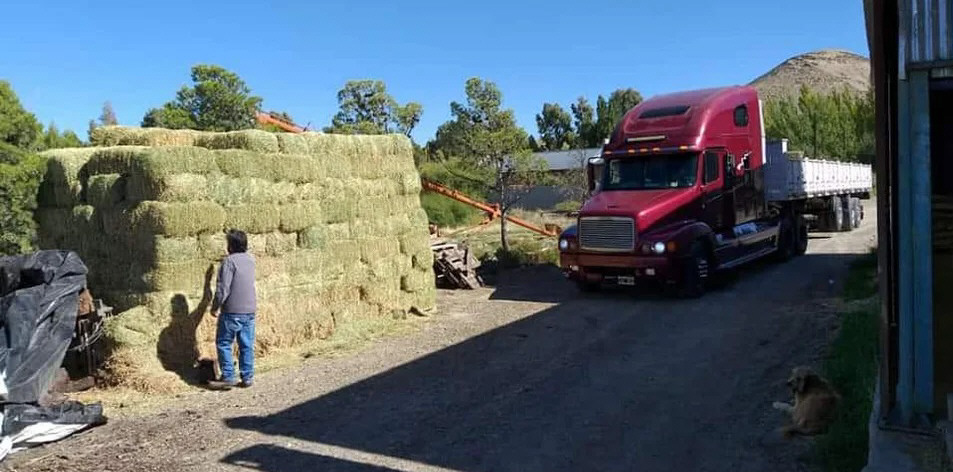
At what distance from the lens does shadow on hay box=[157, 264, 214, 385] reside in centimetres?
803

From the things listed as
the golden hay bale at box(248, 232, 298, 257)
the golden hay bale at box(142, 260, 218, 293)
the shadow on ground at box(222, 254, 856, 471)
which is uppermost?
the golden hay bale at box(248, 232, 298, 257)

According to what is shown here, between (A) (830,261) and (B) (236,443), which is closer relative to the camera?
(B) (236,443)

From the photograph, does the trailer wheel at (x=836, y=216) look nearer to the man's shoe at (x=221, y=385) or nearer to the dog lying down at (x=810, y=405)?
the dog lying down at (x=810, y=405)

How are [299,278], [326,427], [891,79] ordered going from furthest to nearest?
[299,278] < [326,427] < [891,79]

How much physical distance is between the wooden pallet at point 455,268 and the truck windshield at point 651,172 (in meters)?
3.21

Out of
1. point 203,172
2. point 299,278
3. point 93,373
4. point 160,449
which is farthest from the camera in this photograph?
point 299,278

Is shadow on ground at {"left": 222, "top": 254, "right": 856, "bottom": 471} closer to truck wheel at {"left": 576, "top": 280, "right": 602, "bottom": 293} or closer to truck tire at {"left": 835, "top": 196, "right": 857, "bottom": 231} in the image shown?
truck wheel at {"left": 576, "top": 280, "right": 602, "bottom": 293}

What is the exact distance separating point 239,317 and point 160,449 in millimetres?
2067

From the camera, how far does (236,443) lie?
602cm

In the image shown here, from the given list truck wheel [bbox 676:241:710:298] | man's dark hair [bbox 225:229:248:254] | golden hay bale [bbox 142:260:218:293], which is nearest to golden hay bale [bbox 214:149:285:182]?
man's dark hair [bbox 225:229:248:254]

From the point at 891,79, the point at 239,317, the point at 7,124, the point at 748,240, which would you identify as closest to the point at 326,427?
the point at 239,317

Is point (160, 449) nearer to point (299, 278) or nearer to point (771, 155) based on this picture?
point (299, 278)

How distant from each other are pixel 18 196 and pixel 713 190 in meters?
10.4

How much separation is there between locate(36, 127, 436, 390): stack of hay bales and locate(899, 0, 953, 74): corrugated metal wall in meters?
6.88
